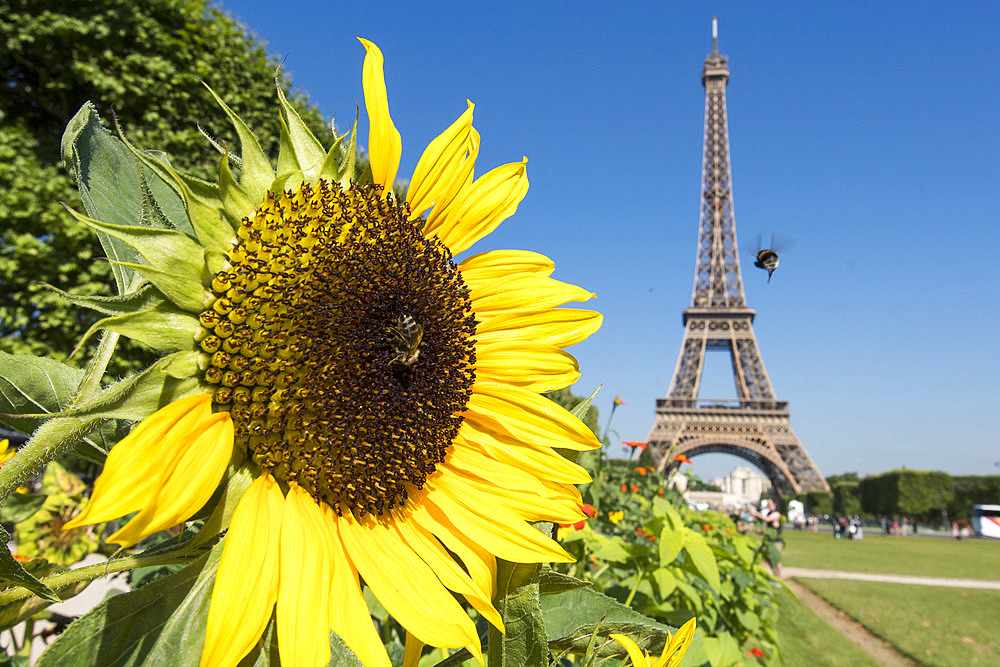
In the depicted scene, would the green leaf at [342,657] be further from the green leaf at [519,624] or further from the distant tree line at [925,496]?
the distant tree line at [925,496]

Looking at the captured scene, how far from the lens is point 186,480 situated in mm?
675

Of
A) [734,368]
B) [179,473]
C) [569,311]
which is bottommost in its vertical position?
[179,473]

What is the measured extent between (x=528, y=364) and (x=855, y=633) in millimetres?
13064

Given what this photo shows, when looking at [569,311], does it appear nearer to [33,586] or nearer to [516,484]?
[516,484]

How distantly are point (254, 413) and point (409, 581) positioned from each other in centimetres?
29

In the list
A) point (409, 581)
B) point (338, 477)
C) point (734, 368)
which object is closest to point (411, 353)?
point (338, 477)

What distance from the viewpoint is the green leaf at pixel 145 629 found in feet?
2.12

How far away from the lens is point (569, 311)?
3.81ft

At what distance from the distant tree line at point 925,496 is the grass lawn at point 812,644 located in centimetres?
3624

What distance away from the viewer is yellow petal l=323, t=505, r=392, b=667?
0.68 meters

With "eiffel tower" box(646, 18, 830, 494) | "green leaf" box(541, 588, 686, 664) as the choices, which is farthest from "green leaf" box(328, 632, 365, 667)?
"eiffel tower" box(646, 18, 830, 494)

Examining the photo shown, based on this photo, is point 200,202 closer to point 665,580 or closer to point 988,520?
point 665,580

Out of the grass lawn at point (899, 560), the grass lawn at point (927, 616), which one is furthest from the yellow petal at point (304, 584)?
the grass lawn at point (899, 560)

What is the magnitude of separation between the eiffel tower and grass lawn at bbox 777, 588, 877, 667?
56.9 feet
